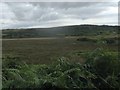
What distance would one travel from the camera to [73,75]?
458 centimetres

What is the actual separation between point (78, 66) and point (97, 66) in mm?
339

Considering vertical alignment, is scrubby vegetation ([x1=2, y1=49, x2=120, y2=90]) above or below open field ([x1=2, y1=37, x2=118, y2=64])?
above

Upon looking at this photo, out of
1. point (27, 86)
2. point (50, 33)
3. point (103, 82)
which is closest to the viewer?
point (27, 86)

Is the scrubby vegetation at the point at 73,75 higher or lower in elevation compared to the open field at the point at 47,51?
higher

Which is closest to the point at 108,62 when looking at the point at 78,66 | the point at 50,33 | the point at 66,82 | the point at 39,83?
the point at 78,66

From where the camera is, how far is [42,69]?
5414 millimetres

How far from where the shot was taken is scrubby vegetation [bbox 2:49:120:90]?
4.40 meters

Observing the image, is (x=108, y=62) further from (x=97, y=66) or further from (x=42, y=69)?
(x=42, y=69)

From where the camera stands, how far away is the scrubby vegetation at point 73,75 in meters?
4.40

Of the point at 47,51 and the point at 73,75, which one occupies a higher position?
the point at 73,75

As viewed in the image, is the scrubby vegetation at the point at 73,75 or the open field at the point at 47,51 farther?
the open field at the point at 47,51

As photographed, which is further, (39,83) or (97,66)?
(97,66)

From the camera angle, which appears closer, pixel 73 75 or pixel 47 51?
pixel 73 75

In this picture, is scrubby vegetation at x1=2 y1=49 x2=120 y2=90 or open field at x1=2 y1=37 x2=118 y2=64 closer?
scrubby vegetation at x1=2 y1=49 x2=120 y2=90
